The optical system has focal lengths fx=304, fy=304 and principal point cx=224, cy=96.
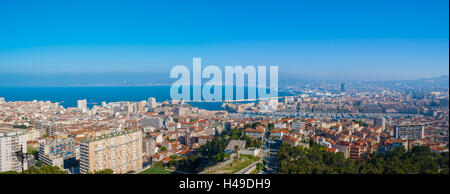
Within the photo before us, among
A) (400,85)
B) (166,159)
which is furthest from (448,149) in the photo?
(166,159)

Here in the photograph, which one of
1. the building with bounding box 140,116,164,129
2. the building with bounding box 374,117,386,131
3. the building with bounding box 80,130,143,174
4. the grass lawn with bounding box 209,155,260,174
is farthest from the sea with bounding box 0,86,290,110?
the grass lawn with bounding box 209,155,260,174

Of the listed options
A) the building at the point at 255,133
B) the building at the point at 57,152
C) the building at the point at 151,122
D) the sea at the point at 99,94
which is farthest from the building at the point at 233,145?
the sea at the point at 99,94

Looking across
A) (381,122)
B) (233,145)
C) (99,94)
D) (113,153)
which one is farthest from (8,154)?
(99,94)

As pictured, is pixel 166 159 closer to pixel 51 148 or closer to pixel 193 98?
pixel 51 148

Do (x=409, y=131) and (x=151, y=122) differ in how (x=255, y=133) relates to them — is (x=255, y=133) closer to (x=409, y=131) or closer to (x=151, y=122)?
(x=409, y=131)

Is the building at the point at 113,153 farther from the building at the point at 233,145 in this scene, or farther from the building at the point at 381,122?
the building at the point at 381,122
